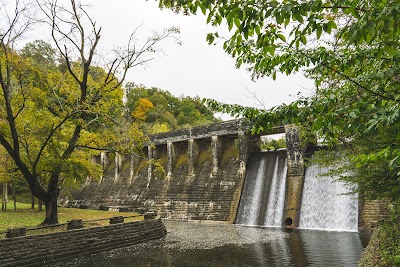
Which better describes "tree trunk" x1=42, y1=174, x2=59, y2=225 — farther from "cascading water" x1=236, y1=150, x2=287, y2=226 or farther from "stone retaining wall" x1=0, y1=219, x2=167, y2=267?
"cascading water" x1=236, y1=150, x2=287, y2=226

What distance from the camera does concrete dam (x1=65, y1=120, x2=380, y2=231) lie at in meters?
22.6

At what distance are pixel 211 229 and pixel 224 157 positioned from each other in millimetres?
9654

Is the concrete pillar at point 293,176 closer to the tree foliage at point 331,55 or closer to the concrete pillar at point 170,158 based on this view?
the concrete pillar at point 170,158

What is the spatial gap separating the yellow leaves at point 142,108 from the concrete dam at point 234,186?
20.2m

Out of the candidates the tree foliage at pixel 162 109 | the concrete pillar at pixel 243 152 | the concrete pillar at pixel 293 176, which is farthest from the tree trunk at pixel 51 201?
the tree foliage at pixel 162 109

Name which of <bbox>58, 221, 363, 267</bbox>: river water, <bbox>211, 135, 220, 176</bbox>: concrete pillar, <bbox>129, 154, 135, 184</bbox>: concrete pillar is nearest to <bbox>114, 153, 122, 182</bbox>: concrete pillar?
<bbox>129, 154, 135, 184</bbox>: concrete pillar

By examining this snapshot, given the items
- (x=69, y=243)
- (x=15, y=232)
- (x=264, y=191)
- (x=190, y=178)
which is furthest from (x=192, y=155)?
(x=15, y=232)

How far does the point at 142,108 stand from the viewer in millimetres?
59094

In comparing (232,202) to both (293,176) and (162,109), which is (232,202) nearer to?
(293,176)

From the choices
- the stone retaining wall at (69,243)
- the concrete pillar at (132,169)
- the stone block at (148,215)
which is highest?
the concrete pillar at (132,169)

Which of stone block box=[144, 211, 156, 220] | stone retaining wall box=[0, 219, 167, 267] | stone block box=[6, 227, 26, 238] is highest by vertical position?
stone block box=[144, 211, 156, 220]

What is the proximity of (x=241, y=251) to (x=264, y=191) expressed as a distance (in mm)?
12259

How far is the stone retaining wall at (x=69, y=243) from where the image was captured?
11.7 metres

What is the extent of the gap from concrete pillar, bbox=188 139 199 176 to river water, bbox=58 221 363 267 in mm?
12141
